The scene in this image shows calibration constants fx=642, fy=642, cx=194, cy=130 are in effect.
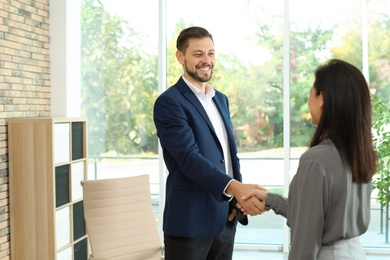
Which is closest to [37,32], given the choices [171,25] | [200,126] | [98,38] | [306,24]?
[98,38]

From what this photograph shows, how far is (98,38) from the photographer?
21.5ft

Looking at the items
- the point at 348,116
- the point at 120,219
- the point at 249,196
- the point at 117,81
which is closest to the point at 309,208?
the point at 348,116

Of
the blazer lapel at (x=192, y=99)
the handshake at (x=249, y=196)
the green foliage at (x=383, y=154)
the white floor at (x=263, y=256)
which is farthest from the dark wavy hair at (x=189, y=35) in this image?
the white floor at (x=263, y=256)

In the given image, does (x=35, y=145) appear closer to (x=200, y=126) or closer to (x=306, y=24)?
(x=200, y=126)

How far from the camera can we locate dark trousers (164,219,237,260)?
2.96 meters

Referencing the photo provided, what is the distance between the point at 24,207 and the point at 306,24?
3137 millimetres

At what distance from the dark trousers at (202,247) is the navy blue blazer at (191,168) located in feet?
0.11

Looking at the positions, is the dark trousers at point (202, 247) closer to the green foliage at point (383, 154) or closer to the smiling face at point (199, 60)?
the smiling face at point (199, 60)

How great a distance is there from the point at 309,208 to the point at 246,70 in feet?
14.8

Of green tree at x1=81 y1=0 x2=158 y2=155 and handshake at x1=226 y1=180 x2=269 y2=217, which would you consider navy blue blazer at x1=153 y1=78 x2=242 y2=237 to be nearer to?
handshake at x1=226 y1=180 x2=269 y2=217

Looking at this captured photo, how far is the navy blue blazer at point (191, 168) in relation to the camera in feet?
9.53

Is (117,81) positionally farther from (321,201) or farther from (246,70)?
(321,201)

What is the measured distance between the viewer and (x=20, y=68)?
529cm

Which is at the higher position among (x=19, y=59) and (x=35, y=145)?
(x=19, y=59)
